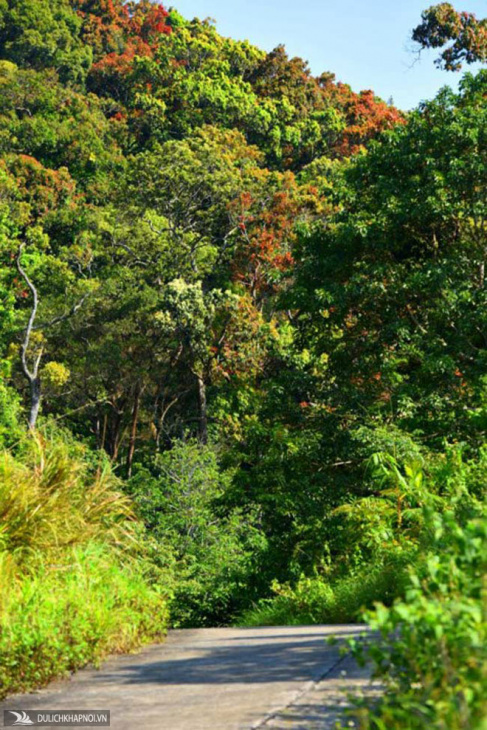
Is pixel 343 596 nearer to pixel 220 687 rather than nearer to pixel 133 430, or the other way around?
pixel 220 687

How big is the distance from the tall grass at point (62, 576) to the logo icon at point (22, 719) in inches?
16.1

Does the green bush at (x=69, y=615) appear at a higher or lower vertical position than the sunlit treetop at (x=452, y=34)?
lower

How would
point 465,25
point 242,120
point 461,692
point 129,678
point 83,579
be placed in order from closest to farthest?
1. point 461,692
2. point 129,678
3. point 83,579
4. point 465,25
5. point 242,120

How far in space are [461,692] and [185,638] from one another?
12.4 ft

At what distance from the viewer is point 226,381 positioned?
3338 centimetres

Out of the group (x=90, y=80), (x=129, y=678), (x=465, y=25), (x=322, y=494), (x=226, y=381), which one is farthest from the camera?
(x=90, y=80)

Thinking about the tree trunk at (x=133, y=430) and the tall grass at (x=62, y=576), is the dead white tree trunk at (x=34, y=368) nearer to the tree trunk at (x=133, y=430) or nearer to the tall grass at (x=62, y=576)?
the tree trunk at (x=133, y=430)

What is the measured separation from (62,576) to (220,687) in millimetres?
2224

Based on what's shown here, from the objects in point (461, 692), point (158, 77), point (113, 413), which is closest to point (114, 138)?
point (158, 77)

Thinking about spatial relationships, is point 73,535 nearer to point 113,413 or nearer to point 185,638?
point 185,638

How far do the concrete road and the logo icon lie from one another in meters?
0.09

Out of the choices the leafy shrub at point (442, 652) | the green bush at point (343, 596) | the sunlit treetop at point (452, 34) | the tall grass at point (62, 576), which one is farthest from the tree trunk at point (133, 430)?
the leafy shrub at point (442, 652)

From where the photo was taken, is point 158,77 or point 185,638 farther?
point 158,77

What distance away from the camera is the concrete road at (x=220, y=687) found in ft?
12.2
